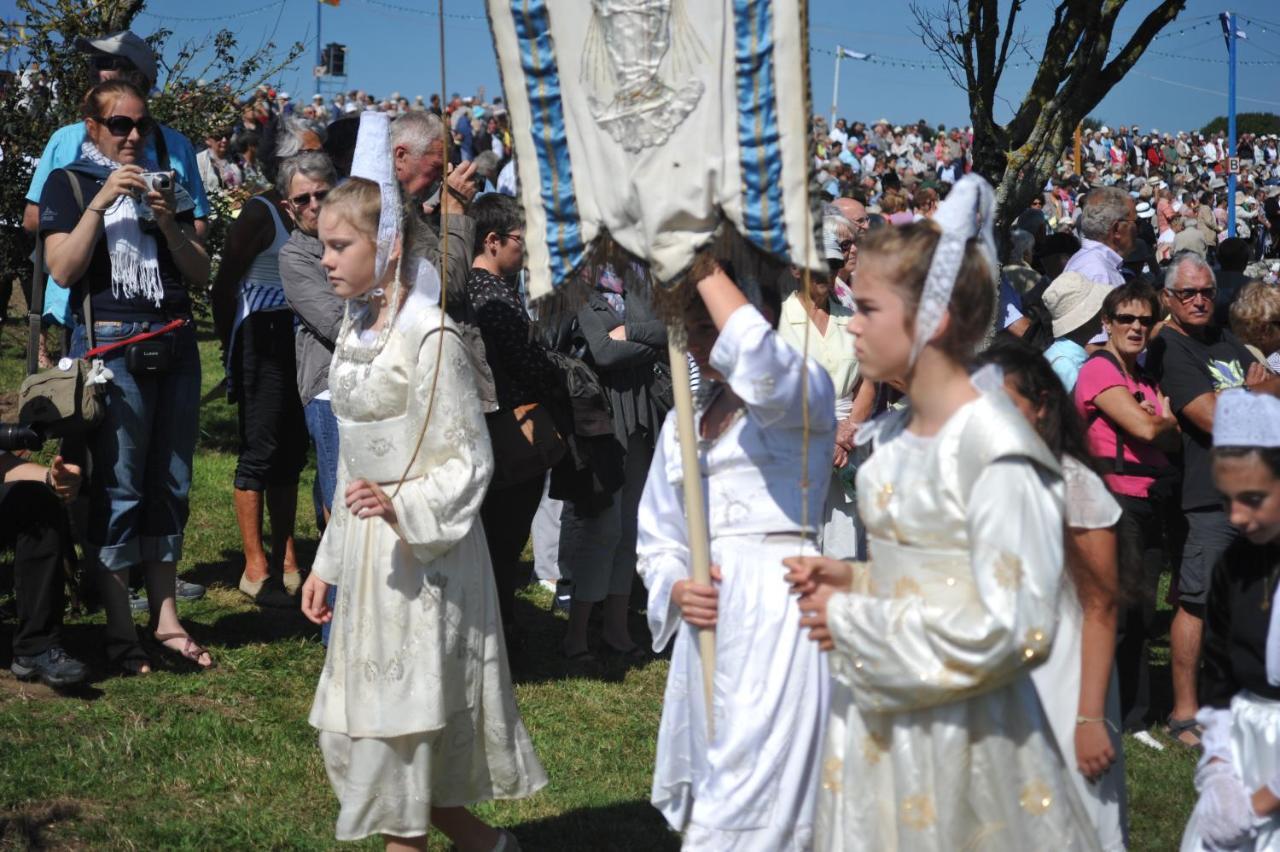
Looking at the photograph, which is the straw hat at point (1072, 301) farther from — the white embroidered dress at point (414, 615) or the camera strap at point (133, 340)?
the camera strap at point (133, 340)

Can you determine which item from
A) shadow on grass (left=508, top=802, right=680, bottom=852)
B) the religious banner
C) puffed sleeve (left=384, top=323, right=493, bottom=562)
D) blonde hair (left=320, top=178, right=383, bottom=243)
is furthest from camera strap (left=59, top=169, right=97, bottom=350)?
the religious banner

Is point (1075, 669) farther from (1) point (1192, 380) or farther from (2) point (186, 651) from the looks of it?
(2) point (186, 651)

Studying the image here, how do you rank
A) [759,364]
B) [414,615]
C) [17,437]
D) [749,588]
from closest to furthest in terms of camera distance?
1. [759,364]
2. [749,588]
3. [414,615]
4. [17,437]

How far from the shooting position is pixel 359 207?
407 cm

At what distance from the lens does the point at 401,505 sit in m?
3.95

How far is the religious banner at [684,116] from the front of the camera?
3.27 m

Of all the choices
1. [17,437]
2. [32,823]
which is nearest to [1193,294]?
[17,437]

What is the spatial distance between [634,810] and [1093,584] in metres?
2.12

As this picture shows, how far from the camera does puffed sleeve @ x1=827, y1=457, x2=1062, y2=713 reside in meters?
2.54

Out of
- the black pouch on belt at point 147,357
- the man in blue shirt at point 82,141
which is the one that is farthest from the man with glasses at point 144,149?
the black pouch on belt at point 147,357

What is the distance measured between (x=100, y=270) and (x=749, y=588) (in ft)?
12.3

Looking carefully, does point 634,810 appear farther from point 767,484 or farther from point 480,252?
point 480,252

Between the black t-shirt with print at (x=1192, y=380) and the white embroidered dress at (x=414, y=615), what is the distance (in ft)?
11.4

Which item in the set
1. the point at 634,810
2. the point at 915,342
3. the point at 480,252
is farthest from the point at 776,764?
the point at 480,252
